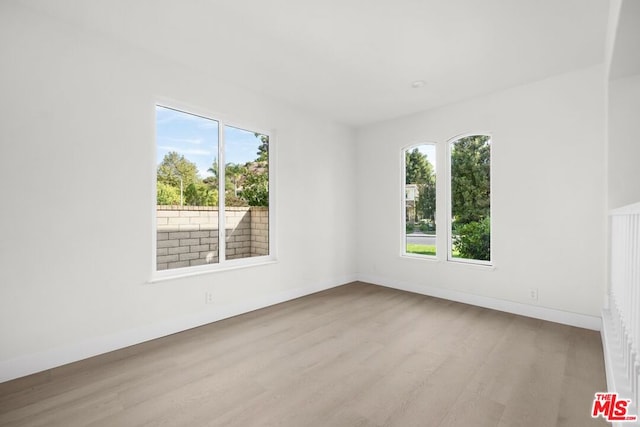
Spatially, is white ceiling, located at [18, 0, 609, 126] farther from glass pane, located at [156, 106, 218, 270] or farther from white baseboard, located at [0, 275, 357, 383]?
white baseboard, located at [0, 275, 357, 383]

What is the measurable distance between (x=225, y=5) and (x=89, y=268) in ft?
8.28

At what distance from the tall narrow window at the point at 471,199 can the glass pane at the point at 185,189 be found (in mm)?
3374

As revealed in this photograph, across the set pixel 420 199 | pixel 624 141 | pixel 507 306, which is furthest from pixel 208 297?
pixel 624 141

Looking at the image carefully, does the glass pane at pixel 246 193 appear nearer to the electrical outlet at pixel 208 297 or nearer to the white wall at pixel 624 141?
the electrical outlet at pixel 208 297

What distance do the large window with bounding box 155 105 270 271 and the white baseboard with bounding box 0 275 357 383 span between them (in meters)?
0.57

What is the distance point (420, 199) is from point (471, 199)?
81 cm

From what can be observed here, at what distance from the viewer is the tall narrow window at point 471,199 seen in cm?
430

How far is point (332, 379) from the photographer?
244 centimetres

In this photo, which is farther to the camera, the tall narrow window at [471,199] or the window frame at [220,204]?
the tall narrow window at [471,199]

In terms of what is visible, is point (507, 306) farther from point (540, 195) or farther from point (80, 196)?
point (80, 196)

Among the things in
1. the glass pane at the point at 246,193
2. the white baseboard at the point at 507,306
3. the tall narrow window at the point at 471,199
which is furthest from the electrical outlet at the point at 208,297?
the tall narrow window at the point at 471,199

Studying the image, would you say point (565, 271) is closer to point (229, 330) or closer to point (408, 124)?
point (408, 124)

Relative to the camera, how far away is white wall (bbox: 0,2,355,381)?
2451 mm

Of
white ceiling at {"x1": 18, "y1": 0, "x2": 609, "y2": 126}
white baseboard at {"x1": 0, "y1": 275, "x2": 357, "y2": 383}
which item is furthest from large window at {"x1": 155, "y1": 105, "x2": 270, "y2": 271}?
white ceiling at {"x1": 18, "y1": 0, "x2": 609, "y2": 126}
